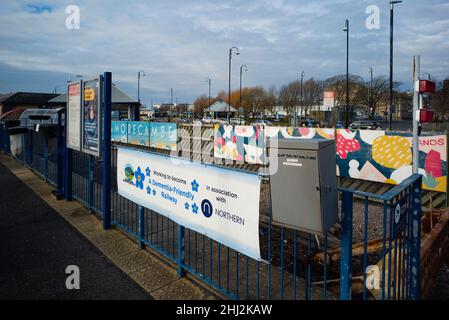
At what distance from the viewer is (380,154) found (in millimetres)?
10164

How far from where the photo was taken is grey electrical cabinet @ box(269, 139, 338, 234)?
280cm

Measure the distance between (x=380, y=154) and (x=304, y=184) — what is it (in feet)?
27.0

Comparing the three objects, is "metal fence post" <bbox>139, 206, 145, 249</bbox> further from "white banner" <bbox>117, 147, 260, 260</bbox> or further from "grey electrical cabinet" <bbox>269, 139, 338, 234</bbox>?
"grey electrical cabinet" <bbox>269, 139, 338, 234</bbox>

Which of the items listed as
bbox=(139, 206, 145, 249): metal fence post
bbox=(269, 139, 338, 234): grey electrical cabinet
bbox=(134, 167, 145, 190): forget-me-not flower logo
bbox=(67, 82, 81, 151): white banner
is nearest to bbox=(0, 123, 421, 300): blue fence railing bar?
bbox=(139, 206, 145, 249): metal fence post

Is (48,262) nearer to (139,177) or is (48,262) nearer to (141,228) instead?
(141,228)

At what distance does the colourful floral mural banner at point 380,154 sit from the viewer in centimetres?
897

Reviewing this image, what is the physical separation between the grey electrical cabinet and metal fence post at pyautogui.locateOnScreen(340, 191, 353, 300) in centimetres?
16

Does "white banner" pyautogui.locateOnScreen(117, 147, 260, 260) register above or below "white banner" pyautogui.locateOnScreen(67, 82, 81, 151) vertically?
below

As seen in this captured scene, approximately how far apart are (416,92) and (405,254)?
4.06 metres

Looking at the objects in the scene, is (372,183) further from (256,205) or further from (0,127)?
(0,127)

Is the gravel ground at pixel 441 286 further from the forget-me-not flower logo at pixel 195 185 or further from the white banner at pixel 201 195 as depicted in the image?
the forget-me-not flower logo at pixel 195 185

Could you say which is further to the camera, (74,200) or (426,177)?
(426,177)
